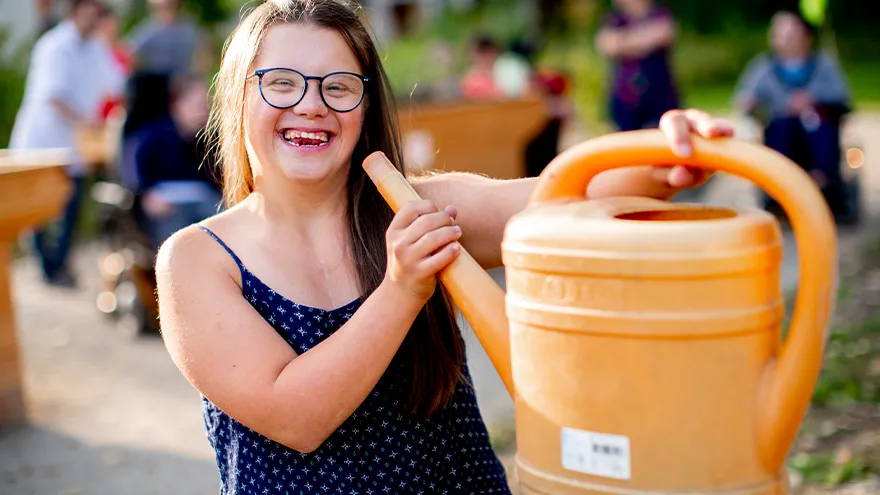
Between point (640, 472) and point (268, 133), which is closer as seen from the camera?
point (640, 472)

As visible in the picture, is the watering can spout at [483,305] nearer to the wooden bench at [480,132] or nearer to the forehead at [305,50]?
the forehead at [305,50]

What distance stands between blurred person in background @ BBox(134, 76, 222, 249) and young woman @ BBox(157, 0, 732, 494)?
3605 millimetres

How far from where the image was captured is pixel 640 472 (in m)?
1.23

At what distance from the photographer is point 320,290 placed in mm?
1816

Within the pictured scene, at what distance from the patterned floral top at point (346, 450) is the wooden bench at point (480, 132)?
16.6 ft

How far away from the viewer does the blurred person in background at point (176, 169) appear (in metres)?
5.45

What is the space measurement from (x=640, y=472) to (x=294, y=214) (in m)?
0.84

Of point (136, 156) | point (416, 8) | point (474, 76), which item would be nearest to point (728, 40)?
point (416, 8)

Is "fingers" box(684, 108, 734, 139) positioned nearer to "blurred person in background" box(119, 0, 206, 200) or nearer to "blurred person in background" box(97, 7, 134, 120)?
"blurred person in background" box(119, 0, 206, 200)

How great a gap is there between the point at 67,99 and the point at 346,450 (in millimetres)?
5716

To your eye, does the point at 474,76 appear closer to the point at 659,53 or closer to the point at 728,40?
the point at 659,53

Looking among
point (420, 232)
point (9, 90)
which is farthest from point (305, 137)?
point (9, 90)

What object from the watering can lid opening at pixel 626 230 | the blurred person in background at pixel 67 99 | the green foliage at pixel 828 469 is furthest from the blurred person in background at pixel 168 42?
the watering can lid opening at pixel 626 230

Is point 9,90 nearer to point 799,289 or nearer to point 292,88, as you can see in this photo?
point 292,88
